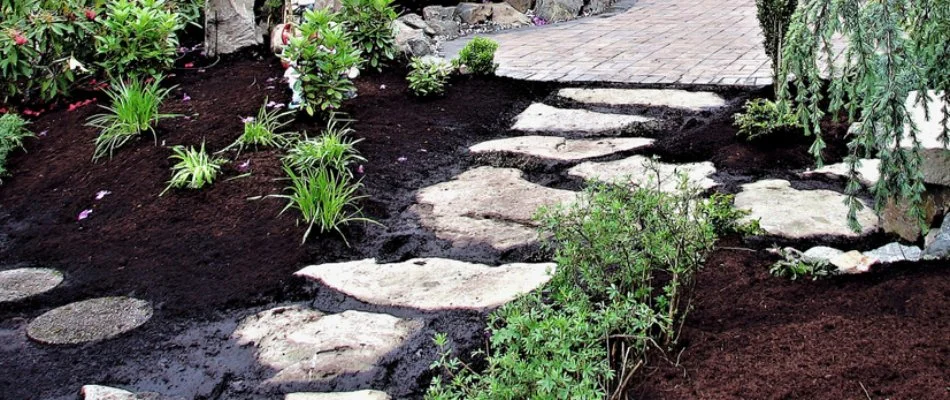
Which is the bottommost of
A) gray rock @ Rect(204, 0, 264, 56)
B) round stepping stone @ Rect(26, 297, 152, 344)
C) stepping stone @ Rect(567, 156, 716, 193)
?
round stepping stone @ Rect(26, 297, 152, 344)

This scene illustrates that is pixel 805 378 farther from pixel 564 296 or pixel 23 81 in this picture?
pixel 23 81

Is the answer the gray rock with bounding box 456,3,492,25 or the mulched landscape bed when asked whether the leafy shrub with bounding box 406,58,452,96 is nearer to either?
the mulched landscape bed

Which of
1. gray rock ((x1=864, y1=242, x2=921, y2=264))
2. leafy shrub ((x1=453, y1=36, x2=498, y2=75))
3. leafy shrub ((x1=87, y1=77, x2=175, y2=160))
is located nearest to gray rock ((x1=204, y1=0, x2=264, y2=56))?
leafy shrub ((x1=87, y1=77, x2=175, y2=160))

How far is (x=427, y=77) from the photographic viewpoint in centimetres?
526

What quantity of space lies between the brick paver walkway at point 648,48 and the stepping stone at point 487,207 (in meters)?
1.71

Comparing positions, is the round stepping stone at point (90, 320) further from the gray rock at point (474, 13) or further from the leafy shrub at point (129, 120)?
the gray rock at point (474, 13)

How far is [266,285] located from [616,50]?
13.5 feet

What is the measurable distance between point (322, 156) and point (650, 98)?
2.08 meters

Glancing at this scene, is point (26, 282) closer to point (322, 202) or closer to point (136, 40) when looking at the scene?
point (322, 202)

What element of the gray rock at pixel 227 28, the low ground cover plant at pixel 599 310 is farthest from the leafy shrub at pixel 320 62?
the low ground cover plant at pixel 599 310

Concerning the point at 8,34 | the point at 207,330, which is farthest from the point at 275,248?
the point at 8,34

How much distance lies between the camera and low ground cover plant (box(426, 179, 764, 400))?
A: 2.23m

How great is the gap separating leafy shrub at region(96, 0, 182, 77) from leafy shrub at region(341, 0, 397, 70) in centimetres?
104

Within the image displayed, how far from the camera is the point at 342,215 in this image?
3.77 metres
